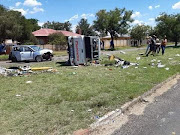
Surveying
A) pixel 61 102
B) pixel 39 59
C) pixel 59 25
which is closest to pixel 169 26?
pixel 39 59

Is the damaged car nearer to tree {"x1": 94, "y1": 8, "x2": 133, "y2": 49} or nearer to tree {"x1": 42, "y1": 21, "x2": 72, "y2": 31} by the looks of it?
tree {"x1": 94, "y1": 8, "x2": 133, "y2": 49}

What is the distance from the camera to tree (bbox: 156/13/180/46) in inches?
1708

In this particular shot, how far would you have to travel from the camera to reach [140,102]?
698cm

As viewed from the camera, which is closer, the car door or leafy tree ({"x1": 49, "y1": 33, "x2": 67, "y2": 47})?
the car door

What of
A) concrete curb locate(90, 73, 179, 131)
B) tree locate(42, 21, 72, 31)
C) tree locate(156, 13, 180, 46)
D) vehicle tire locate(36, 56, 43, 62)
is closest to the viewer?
concrete curb locate(90, 73, 179, 131)

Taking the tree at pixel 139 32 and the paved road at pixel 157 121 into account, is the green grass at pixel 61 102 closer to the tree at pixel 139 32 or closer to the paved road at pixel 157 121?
the paved road at pixel 157 121

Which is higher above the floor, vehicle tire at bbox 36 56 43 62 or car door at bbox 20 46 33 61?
car door at bbox 20 46 33 61

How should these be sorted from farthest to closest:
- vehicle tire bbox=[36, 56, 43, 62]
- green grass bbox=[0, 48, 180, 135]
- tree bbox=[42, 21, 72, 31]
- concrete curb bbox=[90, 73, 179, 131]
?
tree bbox=[42, 21, 72, 31], vehicle tire bbox=[36, 56, 43, 62], concrete curb bbox=[90, 73, 179, 131], green grass bbox=[0, 48, 180, 135]

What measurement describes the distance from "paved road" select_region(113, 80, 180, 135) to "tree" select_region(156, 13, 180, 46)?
3939 cm

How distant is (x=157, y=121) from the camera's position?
5.34m

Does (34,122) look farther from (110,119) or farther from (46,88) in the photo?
(46,88)

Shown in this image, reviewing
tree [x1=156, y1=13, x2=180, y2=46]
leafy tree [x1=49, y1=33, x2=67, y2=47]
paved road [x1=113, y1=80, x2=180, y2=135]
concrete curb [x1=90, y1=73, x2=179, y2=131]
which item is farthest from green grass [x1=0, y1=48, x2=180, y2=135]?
tree [x1=156, y1=13, x2=180, y2=46]

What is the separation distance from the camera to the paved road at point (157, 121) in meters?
4.79

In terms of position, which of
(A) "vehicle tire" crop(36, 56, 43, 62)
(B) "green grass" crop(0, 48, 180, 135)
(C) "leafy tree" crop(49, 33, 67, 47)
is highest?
(C) "leafy tree" crop(49, 33, 67, 47)
